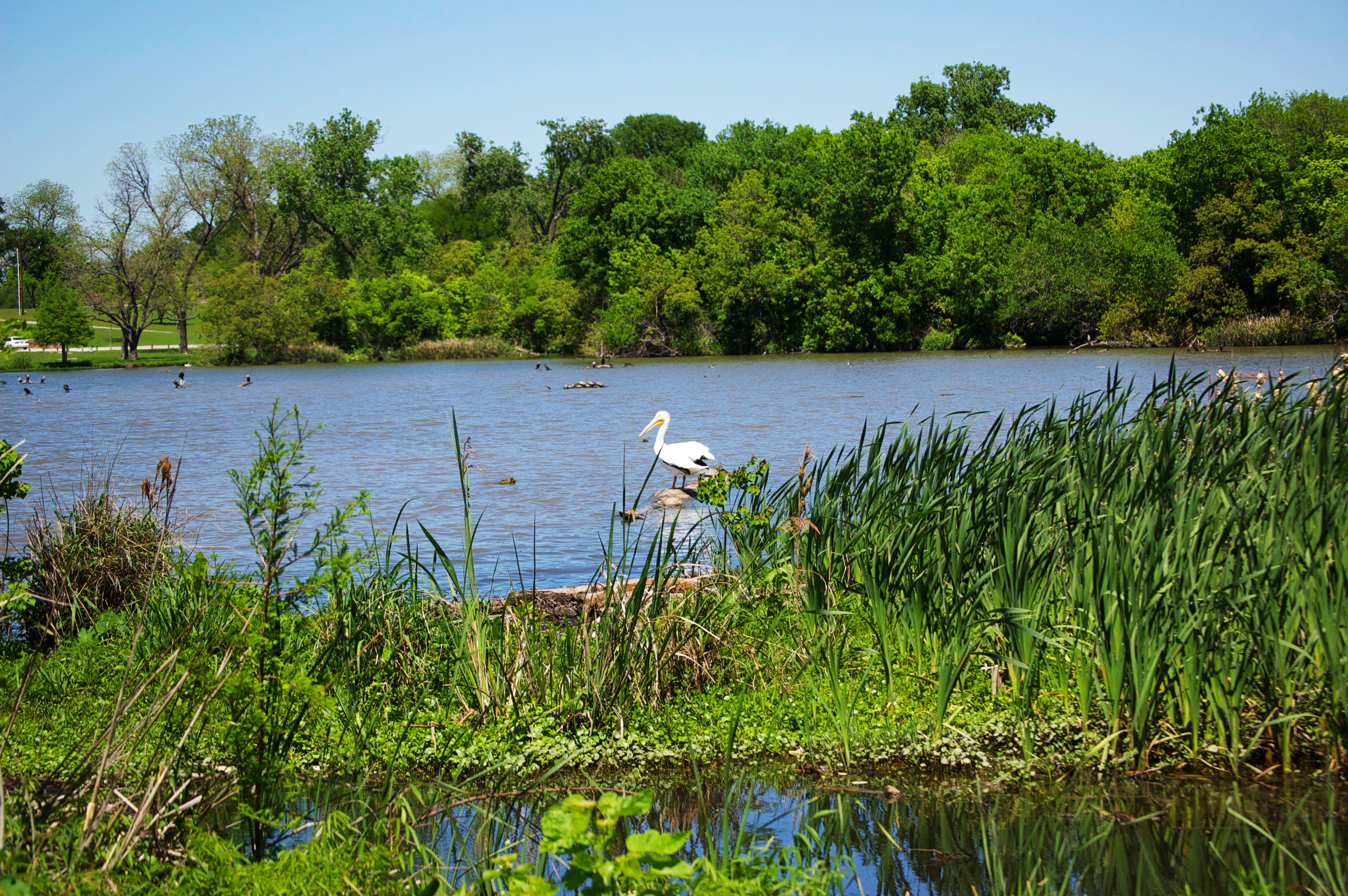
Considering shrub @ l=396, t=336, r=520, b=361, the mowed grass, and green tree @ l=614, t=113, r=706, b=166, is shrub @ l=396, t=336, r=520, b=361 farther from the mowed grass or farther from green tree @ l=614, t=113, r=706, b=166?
green tree @ l=614, t=113, r=706, b=166

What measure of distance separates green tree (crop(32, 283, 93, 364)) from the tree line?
0.20m

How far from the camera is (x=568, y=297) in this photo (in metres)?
62.3

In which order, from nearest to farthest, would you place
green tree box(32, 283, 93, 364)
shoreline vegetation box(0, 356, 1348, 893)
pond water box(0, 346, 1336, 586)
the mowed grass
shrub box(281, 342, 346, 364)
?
1. shoreline vegetation box(0, 356, 1348, 893)
2. pond water box(0, 346, 1336, 586)
3. green tree box(32, 283, 93, 364)
4. shrub box(281, 342, 346, 364)
5. the mowed grass

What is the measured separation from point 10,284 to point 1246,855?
7441 cm

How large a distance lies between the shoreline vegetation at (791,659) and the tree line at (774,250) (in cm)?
4216

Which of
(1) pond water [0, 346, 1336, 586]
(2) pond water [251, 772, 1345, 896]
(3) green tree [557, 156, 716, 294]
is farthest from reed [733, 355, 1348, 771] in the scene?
(3) green tree [557, 156, 716, 294]

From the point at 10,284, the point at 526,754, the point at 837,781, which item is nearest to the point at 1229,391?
the point at 837,781

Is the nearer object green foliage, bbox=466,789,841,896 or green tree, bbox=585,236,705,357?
green foliage, bbox=466,789,841,896

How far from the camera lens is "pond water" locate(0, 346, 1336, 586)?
1157cm

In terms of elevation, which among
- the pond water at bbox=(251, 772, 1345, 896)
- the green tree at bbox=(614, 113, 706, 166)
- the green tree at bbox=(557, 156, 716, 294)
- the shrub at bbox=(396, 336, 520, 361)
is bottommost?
the pond water at bbox=(251, 772, 1345, 896)

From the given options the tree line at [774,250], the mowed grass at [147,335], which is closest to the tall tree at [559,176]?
the tree line at [774,250]

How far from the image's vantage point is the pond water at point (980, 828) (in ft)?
10.8

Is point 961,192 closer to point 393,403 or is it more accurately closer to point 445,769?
point 393,403

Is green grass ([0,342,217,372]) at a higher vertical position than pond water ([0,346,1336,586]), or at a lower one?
higher
